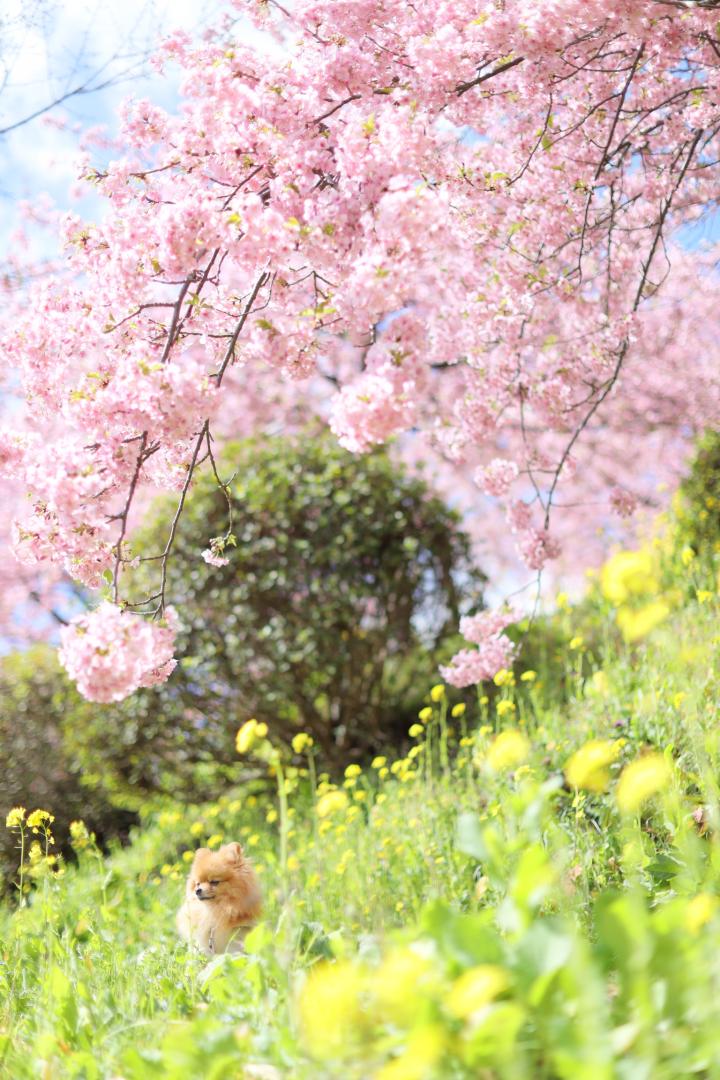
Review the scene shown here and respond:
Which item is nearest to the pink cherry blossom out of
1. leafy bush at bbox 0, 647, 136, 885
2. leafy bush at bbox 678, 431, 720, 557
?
leafy bush at bbox 0, 647, 136, 885

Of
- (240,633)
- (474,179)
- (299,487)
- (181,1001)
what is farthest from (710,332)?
(181,1001)

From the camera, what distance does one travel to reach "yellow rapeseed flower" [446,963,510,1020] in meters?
1.31

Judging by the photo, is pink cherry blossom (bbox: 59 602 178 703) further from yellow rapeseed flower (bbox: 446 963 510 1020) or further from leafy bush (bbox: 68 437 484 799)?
leafy bush (bbox: 68 437 484 799)

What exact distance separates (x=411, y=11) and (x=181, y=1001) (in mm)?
3346

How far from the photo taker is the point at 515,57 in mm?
3084

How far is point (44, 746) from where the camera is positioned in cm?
670

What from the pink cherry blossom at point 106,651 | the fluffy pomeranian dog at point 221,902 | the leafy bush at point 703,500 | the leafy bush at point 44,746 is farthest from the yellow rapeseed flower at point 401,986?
A: the leafy bush at point 44,746

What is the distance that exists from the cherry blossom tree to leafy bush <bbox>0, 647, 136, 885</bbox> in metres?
3.76

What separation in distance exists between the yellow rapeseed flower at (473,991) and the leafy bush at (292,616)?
15.5 ft

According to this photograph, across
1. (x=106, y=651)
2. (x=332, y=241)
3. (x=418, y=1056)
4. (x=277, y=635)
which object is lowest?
(x=418, y=1056)

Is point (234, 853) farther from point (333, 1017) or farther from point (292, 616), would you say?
point (292, 616)

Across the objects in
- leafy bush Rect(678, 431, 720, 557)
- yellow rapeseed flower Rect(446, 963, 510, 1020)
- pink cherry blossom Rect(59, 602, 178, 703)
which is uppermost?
leafy bush Rect(678, 431, 720, 557)

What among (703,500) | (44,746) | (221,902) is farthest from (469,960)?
(44,746)

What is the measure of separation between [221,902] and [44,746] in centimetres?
412
